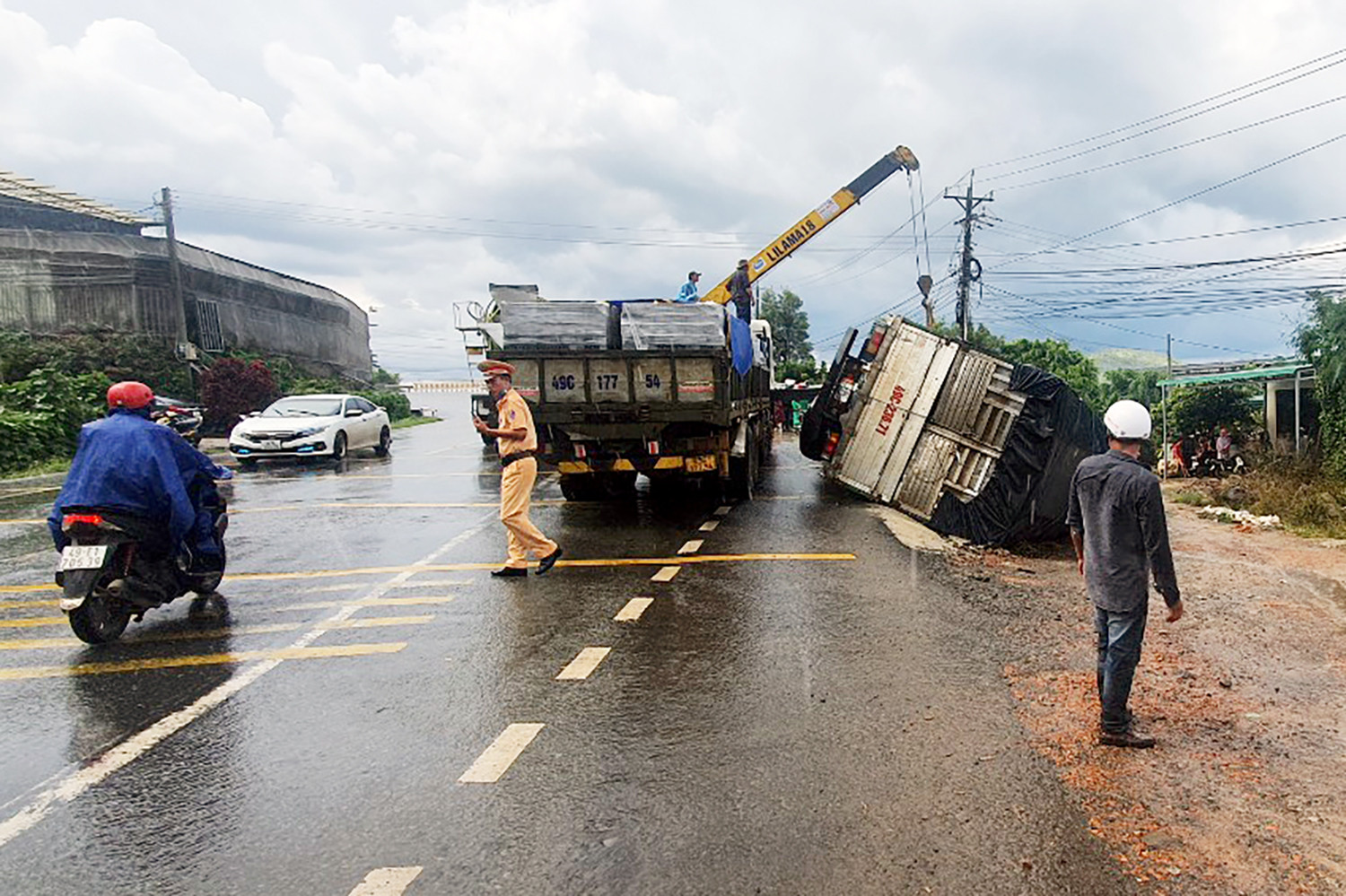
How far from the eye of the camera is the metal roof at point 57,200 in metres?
27.6

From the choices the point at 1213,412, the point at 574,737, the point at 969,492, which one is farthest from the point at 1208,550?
the point at 1213,412

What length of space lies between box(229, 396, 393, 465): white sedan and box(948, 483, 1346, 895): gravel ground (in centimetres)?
1342

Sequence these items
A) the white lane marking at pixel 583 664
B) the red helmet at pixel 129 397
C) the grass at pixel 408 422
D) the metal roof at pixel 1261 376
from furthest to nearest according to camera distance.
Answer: the grass at pixel 408 422, the metal roof at pixel 1261 376, the red helmet at pixel 129 397, the white lane marking at pixel 583 664

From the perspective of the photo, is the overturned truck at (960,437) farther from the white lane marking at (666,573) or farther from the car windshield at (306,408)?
the car windshield at (306,408)

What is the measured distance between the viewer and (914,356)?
33.5 feet

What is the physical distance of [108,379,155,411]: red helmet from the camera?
19.3ft

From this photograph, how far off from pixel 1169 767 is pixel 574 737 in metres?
2.60

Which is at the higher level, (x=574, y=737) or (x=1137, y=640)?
(x=1137, y=640)

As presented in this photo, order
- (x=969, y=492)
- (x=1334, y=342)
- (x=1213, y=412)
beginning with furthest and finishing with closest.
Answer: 1. (x=1213, y=412)
2. (x=1334, y=342)
3. (x=969, y=492)

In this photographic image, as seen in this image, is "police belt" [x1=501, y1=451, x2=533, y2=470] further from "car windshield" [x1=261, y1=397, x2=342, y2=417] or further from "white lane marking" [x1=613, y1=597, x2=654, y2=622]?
"car windshield" [x1=261, y1=397, x2=342, y2=417]

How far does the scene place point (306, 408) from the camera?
58.8 ft

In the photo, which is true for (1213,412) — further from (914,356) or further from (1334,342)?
(914,356)

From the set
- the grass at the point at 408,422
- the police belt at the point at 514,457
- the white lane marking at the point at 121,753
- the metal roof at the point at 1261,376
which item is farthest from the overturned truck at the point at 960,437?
the grass at the point at 408,422

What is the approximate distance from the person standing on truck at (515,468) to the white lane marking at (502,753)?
321 centimetres
